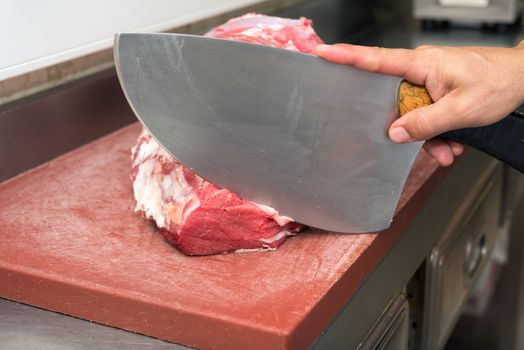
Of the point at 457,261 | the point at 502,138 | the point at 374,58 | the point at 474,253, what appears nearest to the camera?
the point at 374,58

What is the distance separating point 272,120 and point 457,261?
1.95 feet

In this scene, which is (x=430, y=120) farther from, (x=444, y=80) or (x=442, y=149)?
(x=442, y=149)

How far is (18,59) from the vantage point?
1.12 m

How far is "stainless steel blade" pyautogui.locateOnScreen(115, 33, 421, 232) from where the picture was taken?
873 millimetres

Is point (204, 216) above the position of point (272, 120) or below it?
below

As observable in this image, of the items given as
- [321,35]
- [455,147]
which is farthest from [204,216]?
[321,35]

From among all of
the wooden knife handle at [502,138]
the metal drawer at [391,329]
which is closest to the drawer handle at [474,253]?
the metal drawer at [391,329]

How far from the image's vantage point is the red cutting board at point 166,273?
0.84 metres

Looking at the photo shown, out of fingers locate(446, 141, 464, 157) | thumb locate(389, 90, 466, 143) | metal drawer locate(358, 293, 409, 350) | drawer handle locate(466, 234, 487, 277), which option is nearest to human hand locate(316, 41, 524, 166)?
thumb locate(389, 90, 466, 143)

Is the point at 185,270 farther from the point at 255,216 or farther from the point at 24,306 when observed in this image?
the point at 24,306

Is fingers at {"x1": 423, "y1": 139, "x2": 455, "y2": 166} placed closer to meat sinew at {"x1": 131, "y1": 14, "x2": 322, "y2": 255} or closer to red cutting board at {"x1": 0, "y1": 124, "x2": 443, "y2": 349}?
red cutting board at {"x1": 0, "y1": 124, "x2": 443, "y2": 349}

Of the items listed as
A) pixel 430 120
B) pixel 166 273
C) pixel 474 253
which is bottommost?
pixel 474 253

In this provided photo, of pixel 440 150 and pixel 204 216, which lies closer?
pixel 204 216

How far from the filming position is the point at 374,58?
88cm
